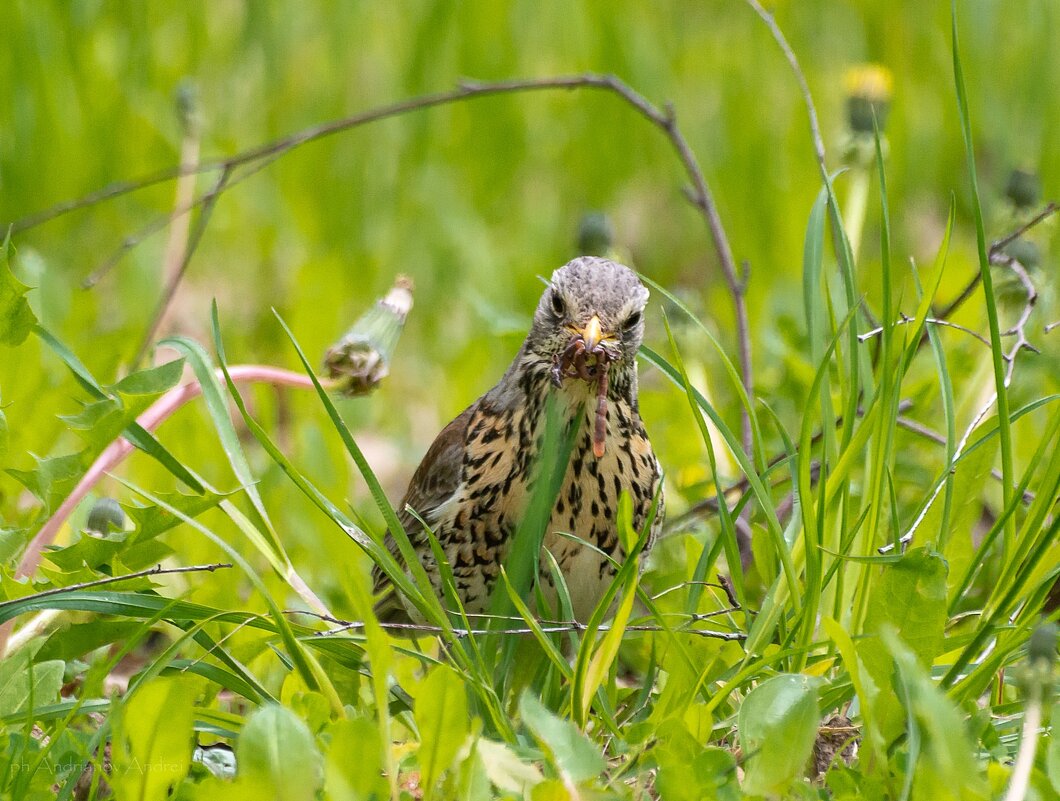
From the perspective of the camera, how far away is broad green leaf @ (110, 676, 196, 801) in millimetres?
2166

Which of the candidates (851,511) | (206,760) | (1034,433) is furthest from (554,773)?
(1034,433)

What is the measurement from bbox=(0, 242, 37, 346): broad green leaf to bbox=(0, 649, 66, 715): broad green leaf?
0.62 m

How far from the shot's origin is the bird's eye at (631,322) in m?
3.37

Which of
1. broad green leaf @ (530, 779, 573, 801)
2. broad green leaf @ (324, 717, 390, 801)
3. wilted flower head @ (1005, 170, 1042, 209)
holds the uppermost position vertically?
wilted flower head @ (1005, 170, 1042, 209)

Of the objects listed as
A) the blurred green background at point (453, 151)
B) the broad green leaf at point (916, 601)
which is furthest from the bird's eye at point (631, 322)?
the blurred green background at point (453, 151)

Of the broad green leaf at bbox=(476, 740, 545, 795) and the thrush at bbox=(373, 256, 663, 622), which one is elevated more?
the thrush at bbox=(373, 256, 663, 622)

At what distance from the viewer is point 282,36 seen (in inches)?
300

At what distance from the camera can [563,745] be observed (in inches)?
87.7

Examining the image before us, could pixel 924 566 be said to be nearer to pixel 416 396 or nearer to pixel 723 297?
pixel 723 297

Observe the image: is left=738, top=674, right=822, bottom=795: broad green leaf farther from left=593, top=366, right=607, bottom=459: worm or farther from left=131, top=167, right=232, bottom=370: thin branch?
left=131, top=167, right=232, bottom=370: thin branch

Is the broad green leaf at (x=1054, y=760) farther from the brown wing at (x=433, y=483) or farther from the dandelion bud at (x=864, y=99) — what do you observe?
the dandelion bud at (x=864, y=99)

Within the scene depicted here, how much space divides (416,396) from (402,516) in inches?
84.8

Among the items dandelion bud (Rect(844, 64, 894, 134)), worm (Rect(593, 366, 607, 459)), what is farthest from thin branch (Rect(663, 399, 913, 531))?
dandelion bud (Rect(844, 64, 894, 134))

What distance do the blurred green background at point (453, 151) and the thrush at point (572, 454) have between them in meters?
2.07
